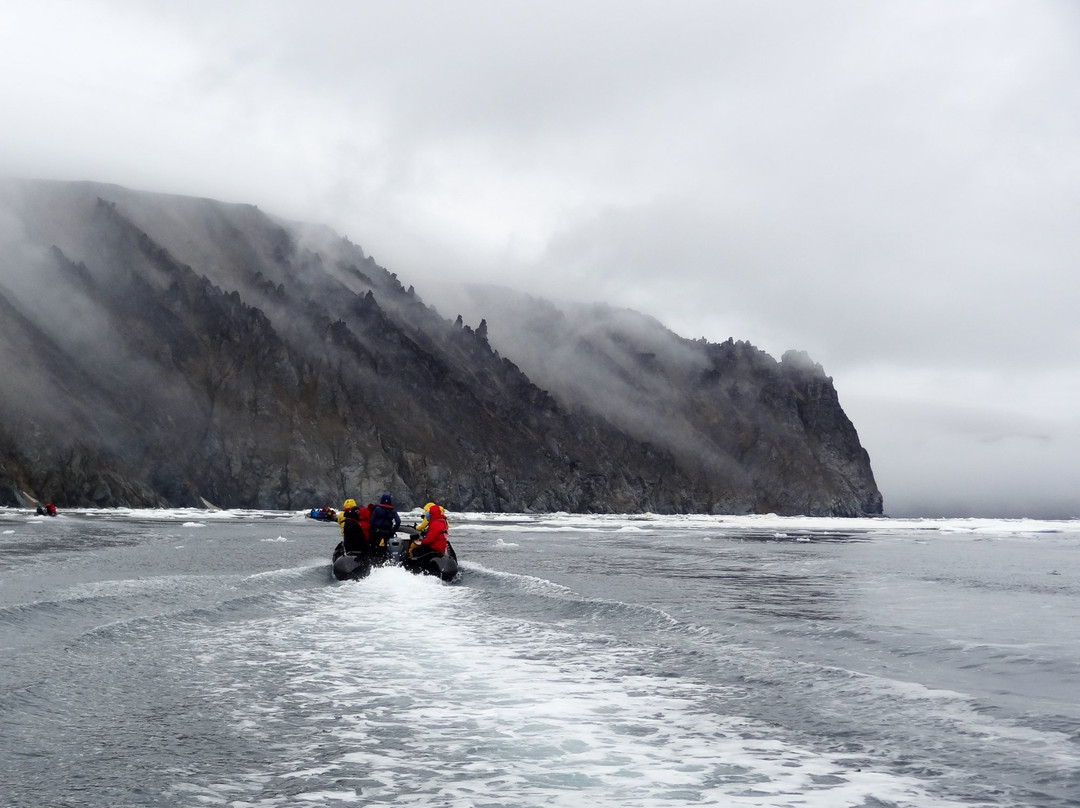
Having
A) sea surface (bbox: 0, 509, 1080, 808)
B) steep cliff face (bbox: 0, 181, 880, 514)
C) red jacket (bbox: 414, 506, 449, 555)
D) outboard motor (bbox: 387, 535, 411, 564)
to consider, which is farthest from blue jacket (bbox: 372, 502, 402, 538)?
steep cliff face (bbox: 0, 181, 880, 514)

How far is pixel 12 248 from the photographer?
475 ft

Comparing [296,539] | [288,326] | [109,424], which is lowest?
[296,539]

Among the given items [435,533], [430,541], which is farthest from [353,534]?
[435,533]

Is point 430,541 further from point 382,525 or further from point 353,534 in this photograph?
point 382,525

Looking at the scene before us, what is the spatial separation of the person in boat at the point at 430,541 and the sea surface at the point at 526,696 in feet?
11.0

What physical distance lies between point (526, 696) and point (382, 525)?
70.9ft

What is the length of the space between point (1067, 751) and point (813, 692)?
3589mm

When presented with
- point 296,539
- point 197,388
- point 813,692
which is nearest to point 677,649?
point 813,692

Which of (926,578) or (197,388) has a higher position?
(197,388)

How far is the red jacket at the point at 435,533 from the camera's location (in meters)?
30.5

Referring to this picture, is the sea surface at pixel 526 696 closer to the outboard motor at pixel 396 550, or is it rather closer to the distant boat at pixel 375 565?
the distant boat at pixel 375 565

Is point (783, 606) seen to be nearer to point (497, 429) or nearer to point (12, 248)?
point (12, 248)

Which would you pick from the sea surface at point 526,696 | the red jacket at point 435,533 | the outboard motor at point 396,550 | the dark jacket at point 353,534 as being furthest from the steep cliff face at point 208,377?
the sea surface at point 526,696

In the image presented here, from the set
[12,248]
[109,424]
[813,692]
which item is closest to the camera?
[813,692]
